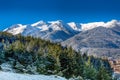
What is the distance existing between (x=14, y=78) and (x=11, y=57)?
8055 cm

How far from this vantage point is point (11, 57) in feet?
419

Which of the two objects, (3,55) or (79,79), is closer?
(79,79)

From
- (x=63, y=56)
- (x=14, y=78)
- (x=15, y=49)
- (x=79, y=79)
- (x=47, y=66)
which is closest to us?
(x=14, y=78)

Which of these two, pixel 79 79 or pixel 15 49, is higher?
pixel 15 49

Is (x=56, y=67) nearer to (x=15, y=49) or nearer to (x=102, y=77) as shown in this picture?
(x=102, y=77)

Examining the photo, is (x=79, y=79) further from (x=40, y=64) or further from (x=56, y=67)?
(x=40, y=64)

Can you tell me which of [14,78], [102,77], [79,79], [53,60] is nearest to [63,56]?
[53,60]

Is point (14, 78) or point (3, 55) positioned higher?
point (3, 55)

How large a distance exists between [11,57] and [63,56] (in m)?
21.2

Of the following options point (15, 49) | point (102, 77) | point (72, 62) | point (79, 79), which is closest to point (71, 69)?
point (72, 62)

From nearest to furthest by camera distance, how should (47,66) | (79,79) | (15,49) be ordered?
(79,79) → (47,66) → (15,49)

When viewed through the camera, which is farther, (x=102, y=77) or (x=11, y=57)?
(x=11, y=57)

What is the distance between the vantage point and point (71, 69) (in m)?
106

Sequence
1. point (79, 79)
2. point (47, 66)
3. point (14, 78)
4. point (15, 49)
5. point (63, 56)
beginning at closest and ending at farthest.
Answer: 1. point (14, 78)
2. point (79, 79)
3. point (47, 66)
4. point (63, 56)
5. point (15, 49)
